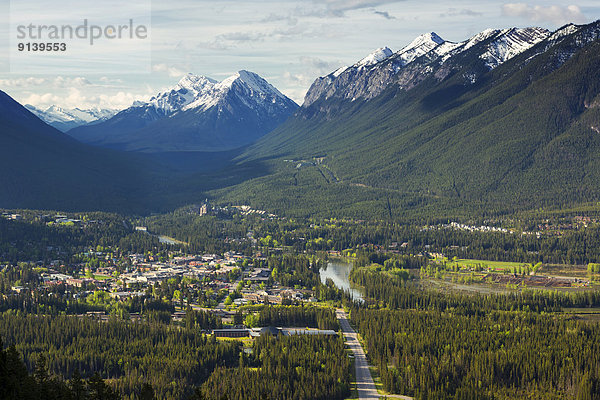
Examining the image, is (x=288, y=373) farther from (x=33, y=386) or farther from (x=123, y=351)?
(x=33, y=386)

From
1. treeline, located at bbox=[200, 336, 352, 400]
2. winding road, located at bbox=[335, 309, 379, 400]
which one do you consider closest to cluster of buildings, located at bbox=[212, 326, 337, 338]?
winding road, located at bbox=[335, 309, 379, 400]

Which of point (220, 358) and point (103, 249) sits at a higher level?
point (103, 249)

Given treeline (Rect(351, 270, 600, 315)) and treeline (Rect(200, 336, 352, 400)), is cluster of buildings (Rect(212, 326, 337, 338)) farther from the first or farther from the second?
treeline (Rect(351, 270, 600, 315))

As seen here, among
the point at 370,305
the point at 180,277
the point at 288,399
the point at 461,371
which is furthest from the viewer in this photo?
the point at 180,277

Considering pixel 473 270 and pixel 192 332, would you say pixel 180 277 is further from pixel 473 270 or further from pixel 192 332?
pixel 473 270

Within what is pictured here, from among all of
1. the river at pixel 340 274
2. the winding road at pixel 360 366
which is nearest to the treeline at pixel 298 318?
the winding road at pixel 360 366

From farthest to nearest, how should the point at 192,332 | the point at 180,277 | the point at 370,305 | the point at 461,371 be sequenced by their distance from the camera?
the point at 180,277 < the point at 370,305 < the point at 192,332 < the point at 461,371

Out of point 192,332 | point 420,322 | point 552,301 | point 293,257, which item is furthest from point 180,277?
point 552,301

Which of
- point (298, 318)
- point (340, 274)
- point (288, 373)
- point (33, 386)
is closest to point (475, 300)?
point (298, 318)

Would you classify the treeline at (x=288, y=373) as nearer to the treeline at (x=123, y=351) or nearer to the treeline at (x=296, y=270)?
the treeline at (x=123, y=351)
